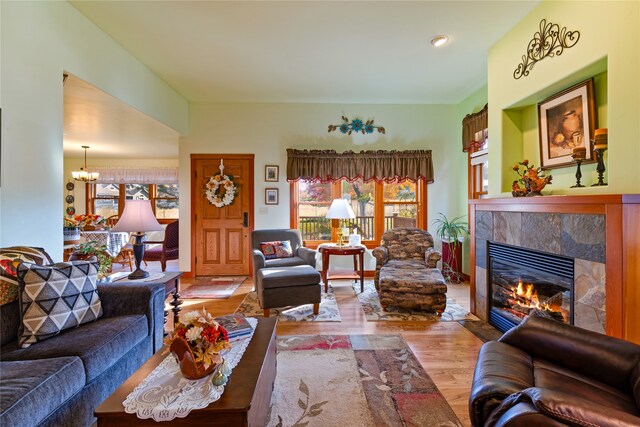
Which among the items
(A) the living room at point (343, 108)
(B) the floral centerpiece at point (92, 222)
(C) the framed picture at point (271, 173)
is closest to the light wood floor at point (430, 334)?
(A) the living room at point (343, 108)

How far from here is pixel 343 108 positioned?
5.14m

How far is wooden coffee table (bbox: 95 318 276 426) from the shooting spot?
1156 mm

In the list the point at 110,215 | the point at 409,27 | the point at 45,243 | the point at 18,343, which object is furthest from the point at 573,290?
the point at 110,215

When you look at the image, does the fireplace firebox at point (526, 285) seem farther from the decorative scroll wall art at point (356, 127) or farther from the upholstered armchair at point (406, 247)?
the decorative scroll wall art at point (356, 127)

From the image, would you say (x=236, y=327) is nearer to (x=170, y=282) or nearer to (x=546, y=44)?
(x=170, y=282)

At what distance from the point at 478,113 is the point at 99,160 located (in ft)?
27.9

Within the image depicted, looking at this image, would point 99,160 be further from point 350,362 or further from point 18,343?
point 350,362

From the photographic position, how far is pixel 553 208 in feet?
7.60

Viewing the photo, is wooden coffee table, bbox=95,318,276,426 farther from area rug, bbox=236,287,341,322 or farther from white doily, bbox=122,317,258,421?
area rug, bbox=236,287,341,322

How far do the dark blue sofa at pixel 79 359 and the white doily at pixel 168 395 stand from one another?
0.40 meters

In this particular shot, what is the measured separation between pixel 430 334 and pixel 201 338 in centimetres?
227

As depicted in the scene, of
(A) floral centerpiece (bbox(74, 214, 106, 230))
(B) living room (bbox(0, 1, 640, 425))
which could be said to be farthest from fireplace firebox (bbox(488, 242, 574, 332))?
(A) floral centerpiece (bbox(74, 214, 106, 230))

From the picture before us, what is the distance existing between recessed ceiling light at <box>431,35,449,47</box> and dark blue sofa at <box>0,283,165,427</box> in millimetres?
3394

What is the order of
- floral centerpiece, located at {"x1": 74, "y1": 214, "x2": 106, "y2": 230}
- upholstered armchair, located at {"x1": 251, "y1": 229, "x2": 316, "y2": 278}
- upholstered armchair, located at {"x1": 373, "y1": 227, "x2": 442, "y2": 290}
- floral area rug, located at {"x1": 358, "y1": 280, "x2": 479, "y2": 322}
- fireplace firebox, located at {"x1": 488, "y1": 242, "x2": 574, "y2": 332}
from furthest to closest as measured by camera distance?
floral centerpiece, located at {"x1": 74, "y1": 214, "x2": 106, "y2": 230} < upholstered armchair, located at {"x1": 373, "y1": 227, "x2": 442, "y2": 290} < upholstered armchair, located at {"x1": 251, "y1": 229, "x2": 316, "y2": 278} < floral area rug, located at {"x1": 358, "y1": 280, "x2": 479, "y2": 322} < fireplace firebox, located at {"x1": 488, "y1": 242, "x2": 574, "y2": 332}
